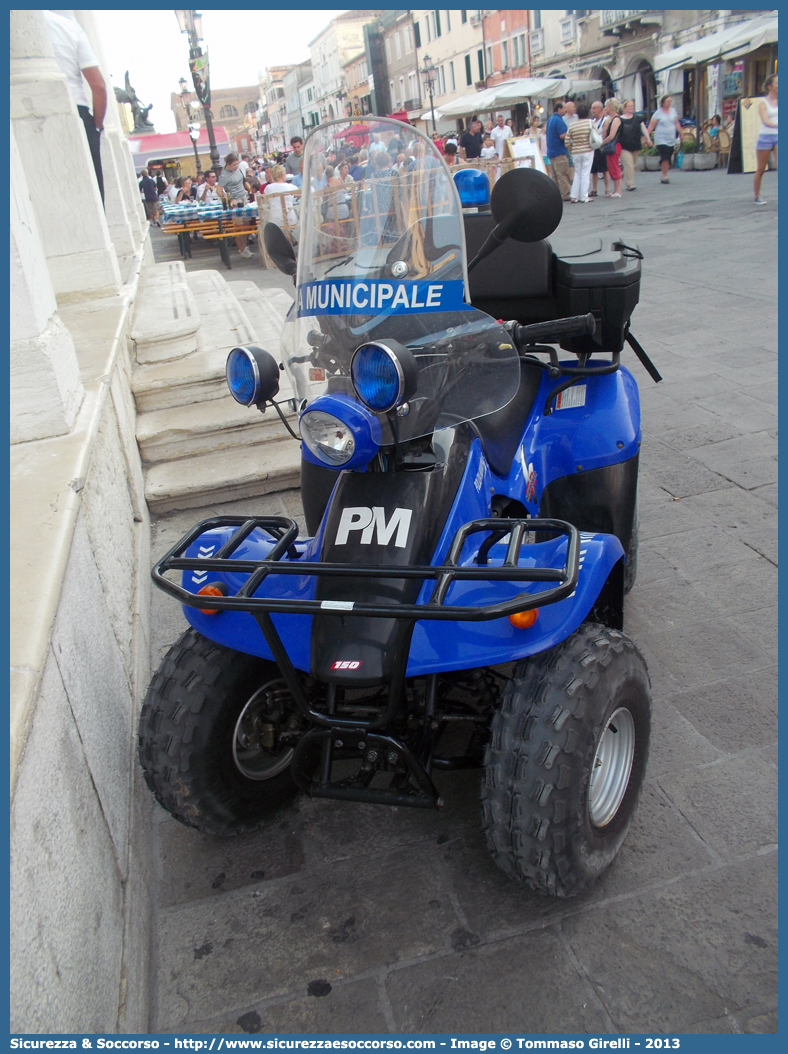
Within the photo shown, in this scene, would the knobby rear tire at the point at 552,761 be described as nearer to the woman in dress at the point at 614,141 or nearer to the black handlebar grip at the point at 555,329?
the black handlebar grip at the point at 555,329

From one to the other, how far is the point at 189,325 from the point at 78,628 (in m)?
4.39

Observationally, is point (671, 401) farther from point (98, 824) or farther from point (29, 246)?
point (98, 824)

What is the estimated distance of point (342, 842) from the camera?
7.54 feet

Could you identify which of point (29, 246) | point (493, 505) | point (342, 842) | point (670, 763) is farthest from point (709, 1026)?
point (29, 246)

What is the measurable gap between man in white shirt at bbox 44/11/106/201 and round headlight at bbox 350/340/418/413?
5.75 m

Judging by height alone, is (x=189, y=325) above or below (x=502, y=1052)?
above

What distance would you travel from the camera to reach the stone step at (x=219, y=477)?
4500 millimetres

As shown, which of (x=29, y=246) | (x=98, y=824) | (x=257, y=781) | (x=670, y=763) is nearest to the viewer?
(x=98, y=824)

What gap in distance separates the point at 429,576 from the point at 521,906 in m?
0.95

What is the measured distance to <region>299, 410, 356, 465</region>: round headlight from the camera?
5.95 feet

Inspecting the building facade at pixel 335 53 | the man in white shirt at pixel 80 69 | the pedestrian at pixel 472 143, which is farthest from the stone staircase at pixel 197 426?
the building facade at pixel 335 53

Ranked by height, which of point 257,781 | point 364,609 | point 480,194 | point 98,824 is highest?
point 480,194

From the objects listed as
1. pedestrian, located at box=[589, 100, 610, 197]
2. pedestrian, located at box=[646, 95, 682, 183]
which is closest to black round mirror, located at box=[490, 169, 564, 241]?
pedestrian, located at box=[589, 100, 610, 197]

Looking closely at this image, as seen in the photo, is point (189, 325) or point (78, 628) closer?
point (78, 628)
